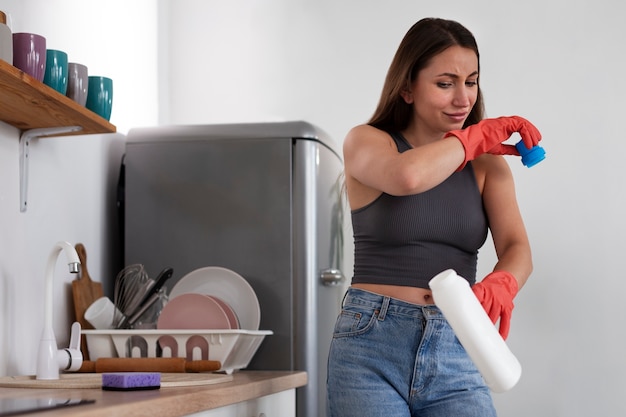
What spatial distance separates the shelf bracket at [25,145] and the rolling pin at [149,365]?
1.24 feet

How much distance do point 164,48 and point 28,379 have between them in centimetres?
159

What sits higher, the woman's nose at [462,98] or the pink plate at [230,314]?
the woman's nose at [462,98]

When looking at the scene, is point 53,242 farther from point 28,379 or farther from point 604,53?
point 604,53

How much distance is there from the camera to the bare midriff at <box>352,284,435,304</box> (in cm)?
145

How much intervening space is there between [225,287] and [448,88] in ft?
3.06

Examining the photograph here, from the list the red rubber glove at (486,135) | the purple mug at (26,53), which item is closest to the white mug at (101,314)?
the purple mug at (26,53)

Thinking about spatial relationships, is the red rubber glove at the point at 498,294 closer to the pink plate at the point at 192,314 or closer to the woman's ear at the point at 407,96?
the woman's ear at the point at 407,96

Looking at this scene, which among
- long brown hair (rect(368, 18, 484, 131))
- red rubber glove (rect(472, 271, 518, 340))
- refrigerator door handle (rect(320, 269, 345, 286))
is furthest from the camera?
refrigerator door handle (rect(320, 269, 345, 286))

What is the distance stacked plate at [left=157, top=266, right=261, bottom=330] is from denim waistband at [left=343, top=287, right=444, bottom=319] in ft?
2.32

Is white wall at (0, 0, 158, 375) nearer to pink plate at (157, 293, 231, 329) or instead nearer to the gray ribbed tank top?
pink plate at (157, 293, 231, 329)

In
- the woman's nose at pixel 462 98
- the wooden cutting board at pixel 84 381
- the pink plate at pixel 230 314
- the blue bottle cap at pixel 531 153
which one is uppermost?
the woman's nose at pixel 462 98

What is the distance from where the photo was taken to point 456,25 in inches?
63.0

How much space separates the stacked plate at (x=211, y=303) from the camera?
2.12 meters

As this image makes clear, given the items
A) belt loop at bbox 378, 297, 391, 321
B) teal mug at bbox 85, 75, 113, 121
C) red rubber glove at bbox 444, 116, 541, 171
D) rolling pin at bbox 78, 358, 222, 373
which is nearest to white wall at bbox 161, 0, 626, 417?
teal mug at bbox 85, 75, 113, 121
